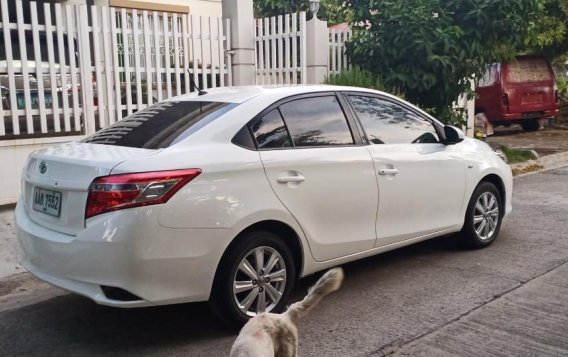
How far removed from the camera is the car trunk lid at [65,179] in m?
3.61

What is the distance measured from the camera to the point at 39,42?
679cm

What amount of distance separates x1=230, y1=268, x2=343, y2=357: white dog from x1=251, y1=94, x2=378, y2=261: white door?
3.65 ft

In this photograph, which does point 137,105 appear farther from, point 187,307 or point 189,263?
point 189,263

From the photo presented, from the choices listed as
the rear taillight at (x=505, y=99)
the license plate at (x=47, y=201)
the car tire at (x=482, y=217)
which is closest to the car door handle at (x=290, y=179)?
the license plate at (x=47, y=201)

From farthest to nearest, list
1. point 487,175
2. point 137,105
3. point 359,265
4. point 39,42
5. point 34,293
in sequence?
point 137,105 < point 39,42 < point 487,175 < point 359,265 < point 34,293

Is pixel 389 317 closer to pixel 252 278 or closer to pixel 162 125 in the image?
pixel 252 278

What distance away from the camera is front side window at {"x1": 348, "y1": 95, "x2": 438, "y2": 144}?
16.0 feet

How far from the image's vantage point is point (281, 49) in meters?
9.12

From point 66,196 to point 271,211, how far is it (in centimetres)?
125

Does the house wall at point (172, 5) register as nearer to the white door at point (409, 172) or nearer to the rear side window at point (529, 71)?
the rear side window at point (529, 71)

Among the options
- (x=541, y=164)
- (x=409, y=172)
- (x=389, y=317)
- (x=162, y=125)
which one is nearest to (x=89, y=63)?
(x=162, y=125)

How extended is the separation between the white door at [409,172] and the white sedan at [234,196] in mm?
12

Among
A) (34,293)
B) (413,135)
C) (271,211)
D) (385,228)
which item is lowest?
(34,293)

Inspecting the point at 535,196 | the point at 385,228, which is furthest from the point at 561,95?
the point at 385,228
